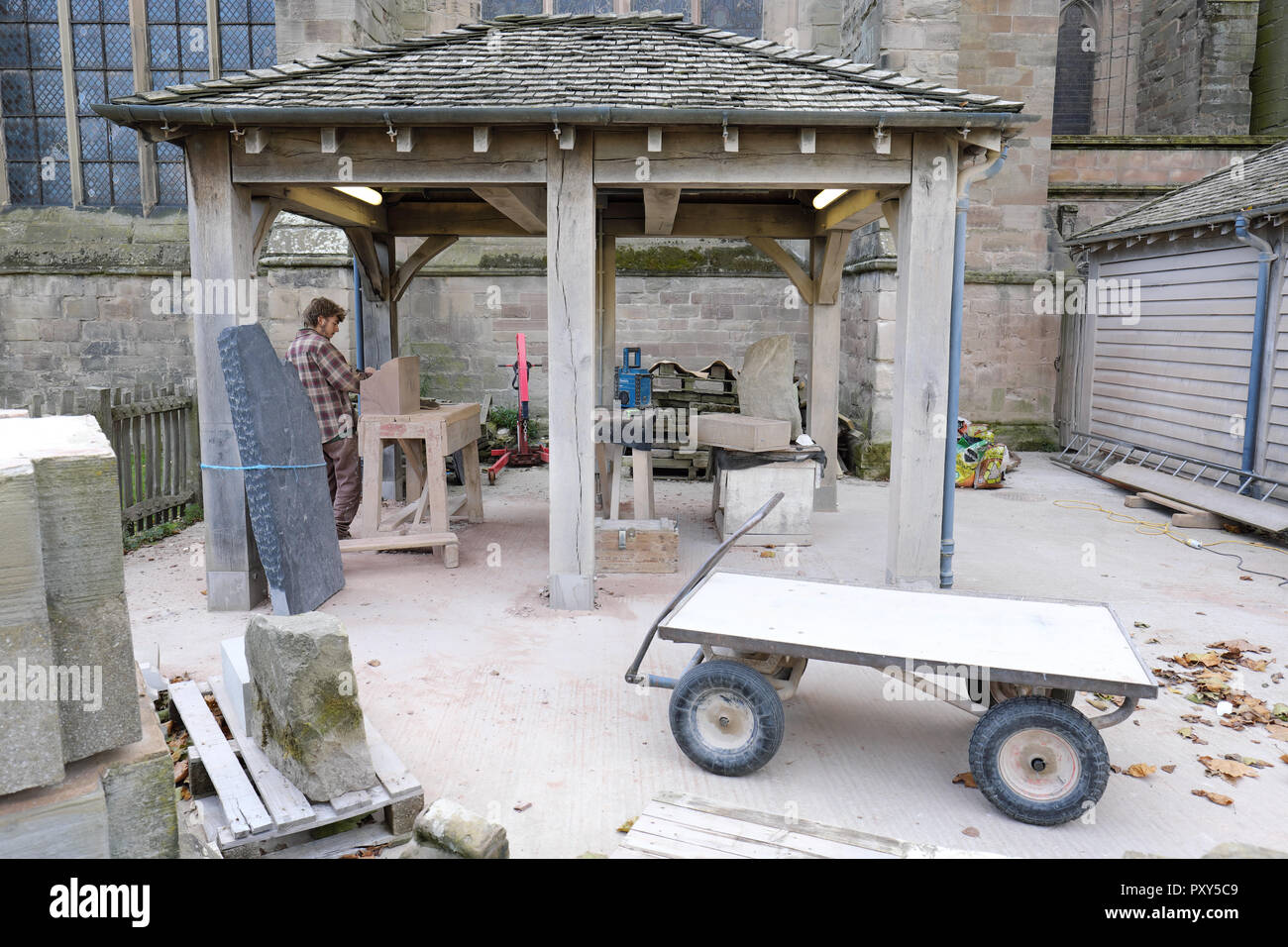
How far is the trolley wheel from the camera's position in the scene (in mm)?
3840

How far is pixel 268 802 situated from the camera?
358 centimetres

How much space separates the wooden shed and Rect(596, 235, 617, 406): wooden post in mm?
6072

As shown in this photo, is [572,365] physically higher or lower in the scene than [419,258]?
lower

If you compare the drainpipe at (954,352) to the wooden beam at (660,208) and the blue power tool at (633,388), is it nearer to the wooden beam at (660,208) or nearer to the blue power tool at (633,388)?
the wooden beam at (660,208)

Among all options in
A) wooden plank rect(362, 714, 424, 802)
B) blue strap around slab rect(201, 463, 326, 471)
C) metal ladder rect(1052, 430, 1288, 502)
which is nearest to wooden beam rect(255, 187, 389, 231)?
blue strap around slab rect(201, 463, 326, 471)

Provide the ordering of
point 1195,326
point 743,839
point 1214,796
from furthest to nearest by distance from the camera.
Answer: point 1195,326, point 1214,796, point 743,839

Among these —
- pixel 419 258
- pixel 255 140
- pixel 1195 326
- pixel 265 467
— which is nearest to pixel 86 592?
pixel 265 467

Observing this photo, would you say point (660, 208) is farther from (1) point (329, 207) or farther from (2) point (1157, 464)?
(2) point (1157, 464)

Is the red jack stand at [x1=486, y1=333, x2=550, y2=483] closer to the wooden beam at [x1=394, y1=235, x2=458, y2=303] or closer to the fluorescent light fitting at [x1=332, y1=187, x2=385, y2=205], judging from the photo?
the wooden beam at [x1=394, y1=235, x2=458, y2=303]

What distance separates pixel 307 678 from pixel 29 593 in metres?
1.46

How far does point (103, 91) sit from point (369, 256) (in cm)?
662

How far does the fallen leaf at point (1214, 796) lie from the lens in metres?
4.09
